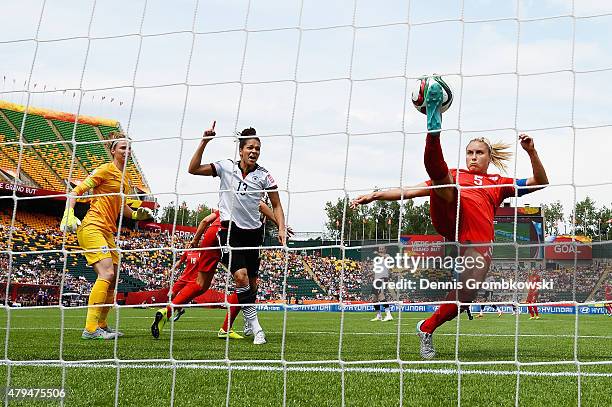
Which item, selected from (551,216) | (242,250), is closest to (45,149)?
(242,250)

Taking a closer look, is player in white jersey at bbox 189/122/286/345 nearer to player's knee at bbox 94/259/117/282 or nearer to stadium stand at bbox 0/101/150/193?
player's knee at bbox 94/259/117/282

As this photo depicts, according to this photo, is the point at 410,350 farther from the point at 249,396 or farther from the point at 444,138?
the point at 249,396

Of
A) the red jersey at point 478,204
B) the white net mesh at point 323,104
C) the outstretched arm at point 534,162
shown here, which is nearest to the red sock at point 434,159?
the white net mesh at point 323,104

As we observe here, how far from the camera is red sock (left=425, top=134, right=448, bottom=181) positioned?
4346mm

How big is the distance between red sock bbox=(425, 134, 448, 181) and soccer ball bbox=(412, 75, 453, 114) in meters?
0.20

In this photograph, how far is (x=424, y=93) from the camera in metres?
4.20

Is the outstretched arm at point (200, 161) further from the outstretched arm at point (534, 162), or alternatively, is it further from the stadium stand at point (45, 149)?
the stadium stand at point (45, 149)

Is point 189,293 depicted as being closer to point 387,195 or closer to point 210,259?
point 210,259

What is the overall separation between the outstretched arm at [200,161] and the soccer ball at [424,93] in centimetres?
132

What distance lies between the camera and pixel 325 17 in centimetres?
442

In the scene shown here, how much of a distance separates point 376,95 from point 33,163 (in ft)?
60.0

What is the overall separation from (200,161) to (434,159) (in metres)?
1.83

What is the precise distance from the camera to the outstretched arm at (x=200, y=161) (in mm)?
4434

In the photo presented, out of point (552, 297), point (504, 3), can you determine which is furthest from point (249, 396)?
point (552, 297)
